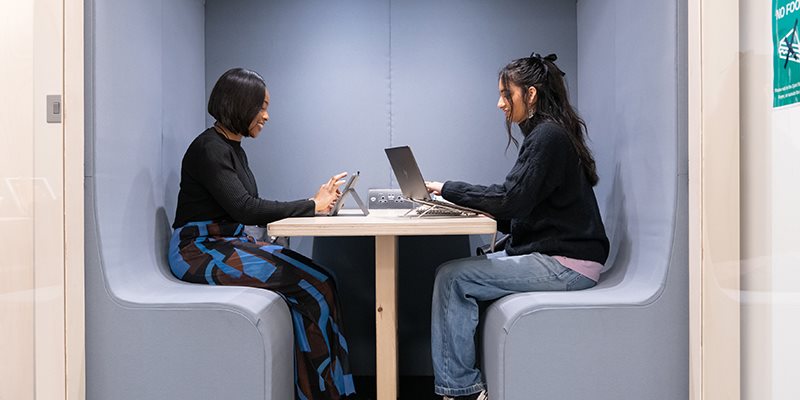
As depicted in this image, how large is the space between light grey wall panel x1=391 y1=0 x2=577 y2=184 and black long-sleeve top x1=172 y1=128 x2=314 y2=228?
99 centimetres

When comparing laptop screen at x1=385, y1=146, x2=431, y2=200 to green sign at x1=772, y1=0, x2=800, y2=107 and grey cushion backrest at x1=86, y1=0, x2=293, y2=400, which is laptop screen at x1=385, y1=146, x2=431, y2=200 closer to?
grey cushion backrest at x1=86, y1=0, x2=293, y2=400

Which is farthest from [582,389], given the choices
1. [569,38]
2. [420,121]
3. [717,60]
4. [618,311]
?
[569,38]

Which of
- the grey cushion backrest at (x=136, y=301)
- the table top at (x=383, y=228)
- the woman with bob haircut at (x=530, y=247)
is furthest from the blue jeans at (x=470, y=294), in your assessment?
the grey cushion backrest at (x=136, y=301)

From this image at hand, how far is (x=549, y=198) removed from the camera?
7.60 feet

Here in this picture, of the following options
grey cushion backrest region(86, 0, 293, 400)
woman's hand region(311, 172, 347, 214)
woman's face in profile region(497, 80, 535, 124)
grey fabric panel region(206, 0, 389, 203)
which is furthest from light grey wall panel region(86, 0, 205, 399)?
woman's face in profile region(497, 80, 535, 124)

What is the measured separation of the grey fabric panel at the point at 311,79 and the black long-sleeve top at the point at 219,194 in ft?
2.32

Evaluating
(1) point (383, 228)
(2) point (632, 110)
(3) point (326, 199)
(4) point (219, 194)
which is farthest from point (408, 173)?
(2) point (632, 110)

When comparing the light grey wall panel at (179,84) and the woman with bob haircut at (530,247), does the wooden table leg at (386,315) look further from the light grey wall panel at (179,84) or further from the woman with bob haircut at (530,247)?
the light grey wall panel at (179,84)

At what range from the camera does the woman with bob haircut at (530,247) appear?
86.5 inches

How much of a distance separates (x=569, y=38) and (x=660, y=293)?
5.32ft

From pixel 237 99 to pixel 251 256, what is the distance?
60 centimetres

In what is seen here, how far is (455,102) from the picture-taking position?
3229mm

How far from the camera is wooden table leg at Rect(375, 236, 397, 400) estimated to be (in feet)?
7.11

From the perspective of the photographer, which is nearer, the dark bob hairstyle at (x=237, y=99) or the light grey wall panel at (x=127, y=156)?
the light grey wall panel at (x=127, y=156)
